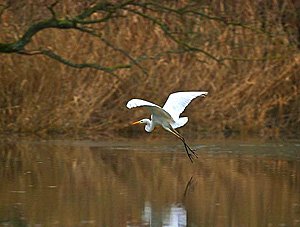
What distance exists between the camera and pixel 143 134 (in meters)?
17.7

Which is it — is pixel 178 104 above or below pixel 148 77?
below

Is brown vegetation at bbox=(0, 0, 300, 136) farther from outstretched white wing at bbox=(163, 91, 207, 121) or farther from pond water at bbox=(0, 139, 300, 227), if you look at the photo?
outstretched white wing at bbox=(163, 91, 207, 121)

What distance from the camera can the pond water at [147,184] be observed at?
29.4 feet

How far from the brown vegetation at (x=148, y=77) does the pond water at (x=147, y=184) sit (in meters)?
1.51

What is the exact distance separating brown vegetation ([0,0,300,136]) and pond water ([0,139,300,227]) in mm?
1511

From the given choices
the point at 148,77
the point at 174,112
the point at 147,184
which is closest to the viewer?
the point at 147,184

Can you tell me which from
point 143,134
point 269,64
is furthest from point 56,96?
point 269,64

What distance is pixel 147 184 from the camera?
11.1 meters

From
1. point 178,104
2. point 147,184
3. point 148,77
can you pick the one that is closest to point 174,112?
point 178,104

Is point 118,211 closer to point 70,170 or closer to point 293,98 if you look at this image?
point 70,170

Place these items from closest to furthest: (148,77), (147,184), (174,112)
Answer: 1. (147,184)
2. (174,112)
3. (148,77)

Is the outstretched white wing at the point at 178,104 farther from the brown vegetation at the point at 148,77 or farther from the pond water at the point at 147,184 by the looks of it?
the brown vegetation at the point at 148,77

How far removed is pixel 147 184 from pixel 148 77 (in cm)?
697

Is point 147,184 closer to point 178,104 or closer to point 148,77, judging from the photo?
point 178,104
